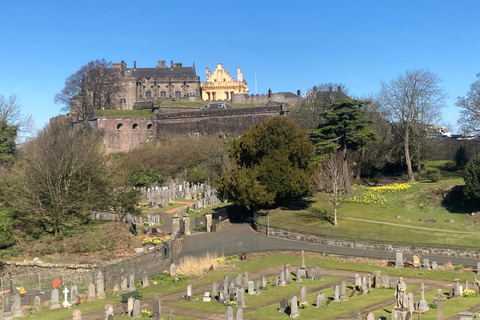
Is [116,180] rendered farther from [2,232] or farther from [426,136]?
[426,136]

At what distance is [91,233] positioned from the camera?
3534 cm

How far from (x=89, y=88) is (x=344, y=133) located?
4958 centimetres

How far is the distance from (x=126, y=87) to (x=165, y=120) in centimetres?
1235

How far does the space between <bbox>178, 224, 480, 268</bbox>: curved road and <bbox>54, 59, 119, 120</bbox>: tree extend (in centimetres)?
5022

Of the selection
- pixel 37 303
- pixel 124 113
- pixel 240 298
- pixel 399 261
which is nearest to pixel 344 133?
pixel 399 261

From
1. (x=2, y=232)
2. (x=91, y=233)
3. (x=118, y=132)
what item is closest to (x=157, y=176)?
(x=118, y=132)

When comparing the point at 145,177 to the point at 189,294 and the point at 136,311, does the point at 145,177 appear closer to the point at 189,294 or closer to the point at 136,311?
the point at 189,294

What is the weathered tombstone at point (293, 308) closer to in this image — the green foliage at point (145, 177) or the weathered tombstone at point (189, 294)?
the weathered tombstone at point (189, 294)

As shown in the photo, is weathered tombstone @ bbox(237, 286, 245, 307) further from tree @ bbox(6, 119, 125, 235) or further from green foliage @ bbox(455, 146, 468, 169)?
green foliage @ bbox(455, 146, 468, 169)

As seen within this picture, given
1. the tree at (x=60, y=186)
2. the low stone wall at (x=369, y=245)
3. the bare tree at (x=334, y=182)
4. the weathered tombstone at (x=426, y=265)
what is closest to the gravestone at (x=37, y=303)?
the tree at (x=60, y=186)

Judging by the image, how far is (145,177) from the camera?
61.1m

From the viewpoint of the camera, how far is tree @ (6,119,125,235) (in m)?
34.3

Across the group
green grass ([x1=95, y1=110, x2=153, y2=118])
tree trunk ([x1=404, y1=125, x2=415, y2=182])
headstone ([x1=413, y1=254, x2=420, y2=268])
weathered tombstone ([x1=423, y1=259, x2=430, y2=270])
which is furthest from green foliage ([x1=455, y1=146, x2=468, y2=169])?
green grass ([x1=95, y1=110, x2=153, y2=118])

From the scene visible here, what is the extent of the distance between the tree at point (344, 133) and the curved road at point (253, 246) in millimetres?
10495
